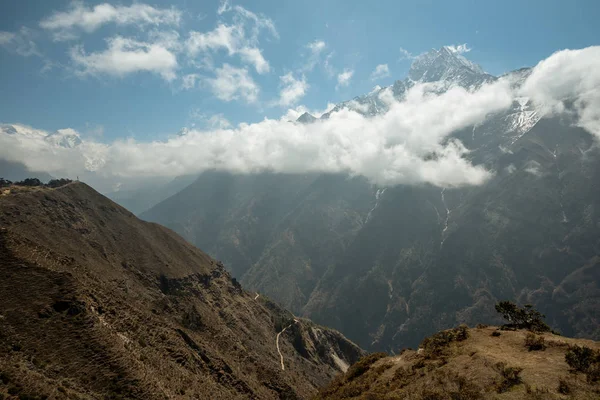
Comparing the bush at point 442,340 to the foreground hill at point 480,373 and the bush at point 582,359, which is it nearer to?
the foreground hill at point 480,373

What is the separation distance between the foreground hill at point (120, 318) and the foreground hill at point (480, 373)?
28897 millimetres

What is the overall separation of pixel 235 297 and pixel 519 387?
13174 cm

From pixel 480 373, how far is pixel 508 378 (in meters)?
3.16

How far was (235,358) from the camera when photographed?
90688mm

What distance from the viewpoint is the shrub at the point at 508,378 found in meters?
30.1

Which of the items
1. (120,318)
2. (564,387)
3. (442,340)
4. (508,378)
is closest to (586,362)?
(564,387)

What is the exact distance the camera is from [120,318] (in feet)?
198

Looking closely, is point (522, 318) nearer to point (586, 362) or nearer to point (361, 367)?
point (361, 367)

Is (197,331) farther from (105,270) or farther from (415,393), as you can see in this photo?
(415,393)

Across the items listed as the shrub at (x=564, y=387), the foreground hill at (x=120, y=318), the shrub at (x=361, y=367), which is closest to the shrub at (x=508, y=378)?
the shrub at (x=564, y=387)

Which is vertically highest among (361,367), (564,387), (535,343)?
(535,343)

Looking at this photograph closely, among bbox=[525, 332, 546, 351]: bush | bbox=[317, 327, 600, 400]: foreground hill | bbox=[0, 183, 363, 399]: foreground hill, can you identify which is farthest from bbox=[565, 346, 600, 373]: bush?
bbox=[0, 183, 363, 399]: foreground hill

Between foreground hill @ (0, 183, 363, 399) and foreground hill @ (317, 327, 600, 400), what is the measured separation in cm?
2890

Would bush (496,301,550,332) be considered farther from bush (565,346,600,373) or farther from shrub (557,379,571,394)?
shrub (557,379,571,394)
